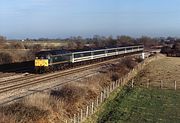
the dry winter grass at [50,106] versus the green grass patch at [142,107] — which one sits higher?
the dry winter grass at [50,106]

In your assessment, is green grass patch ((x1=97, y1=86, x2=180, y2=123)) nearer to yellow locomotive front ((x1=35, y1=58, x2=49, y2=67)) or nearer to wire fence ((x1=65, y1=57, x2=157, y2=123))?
wire fence ((x1=65, y1=57, x2=157, y2=123))

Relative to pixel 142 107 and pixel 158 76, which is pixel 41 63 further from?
pixel 158 76

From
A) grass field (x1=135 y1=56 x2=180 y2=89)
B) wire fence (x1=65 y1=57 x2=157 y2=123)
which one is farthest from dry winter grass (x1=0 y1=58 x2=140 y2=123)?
grass field (x1=135 y1=56 x2=180 y2=89)

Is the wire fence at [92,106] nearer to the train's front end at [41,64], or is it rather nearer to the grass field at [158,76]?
the grass field at [158,76]

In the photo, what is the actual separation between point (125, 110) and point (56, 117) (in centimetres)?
777

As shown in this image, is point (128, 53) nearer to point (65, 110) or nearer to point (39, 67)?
point (39, 67)

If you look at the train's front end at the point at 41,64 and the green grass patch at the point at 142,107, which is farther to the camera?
the train's front end at the point at 41,64

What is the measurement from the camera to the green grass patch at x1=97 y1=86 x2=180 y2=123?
22.5m

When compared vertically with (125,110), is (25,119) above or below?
above

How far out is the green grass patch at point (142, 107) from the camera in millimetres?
22453

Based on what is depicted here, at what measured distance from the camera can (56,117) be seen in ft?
60.0

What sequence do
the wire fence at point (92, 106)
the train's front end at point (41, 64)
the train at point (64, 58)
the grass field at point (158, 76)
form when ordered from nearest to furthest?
the wire fence at point (92, 106) → the train's front end at point (41, 64) → the train at point (64, 58) → the grass field at point (158, 76)

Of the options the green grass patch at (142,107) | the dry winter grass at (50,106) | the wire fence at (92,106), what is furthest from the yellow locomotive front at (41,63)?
the dry winter grass at (50,106)

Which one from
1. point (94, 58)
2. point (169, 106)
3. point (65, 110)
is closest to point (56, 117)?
point (65, 110)
